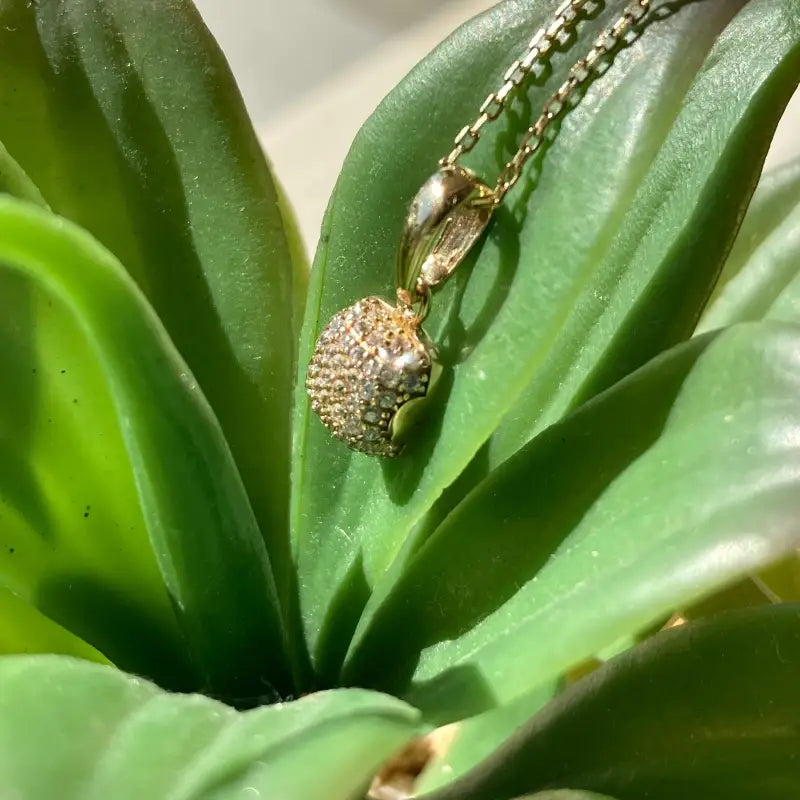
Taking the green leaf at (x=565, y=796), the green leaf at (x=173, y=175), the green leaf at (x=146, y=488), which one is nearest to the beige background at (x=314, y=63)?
the green leaf at (x=173, y=175)

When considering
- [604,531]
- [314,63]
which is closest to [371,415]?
[604,531]

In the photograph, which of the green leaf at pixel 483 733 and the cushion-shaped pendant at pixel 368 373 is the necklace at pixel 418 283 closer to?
the cushion-shaped pendant at pixel 368 373

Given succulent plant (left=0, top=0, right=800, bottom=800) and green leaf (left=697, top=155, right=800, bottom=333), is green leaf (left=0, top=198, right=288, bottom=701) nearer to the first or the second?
succulent plant (left=0, top=0, right=800, bottom=800)

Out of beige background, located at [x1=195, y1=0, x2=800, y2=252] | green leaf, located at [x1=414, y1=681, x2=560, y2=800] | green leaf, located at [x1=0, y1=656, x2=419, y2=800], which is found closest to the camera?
green leaf, located at [x1=0, y1=656, x2=419, y2=800]

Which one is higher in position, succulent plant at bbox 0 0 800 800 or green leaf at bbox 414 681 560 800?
succulent plant at bbox 0 0 800 800

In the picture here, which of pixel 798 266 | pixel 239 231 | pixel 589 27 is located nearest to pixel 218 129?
pixel 239 231

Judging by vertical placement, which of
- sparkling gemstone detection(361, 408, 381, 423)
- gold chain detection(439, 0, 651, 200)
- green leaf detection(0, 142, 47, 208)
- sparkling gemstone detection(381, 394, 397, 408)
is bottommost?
sparkling gemstone detection(361, 408, 381, 423)

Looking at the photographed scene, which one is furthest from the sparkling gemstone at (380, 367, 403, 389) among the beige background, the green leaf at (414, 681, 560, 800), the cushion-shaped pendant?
the beige background

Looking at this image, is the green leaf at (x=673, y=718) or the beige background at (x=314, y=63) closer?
the green leaf at (x=673, y=718)
